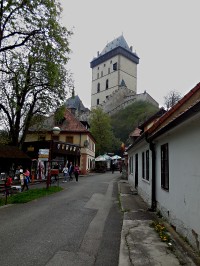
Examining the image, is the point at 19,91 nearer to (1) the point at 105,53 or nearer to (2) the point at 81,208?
(2) the point at 81,208

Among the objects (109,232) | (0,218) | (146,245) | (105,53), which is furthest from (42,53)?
(105,53)

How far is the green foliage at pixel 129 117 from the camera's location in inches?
3268

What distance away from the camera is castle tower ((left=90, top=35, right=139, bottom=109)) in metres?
104

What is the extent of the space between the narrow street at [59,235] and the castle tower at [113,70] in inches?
3705

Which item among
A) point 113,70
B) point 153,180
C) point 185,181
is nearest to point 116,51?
point 113,70

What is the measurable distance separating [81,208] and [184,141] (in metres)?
7.09

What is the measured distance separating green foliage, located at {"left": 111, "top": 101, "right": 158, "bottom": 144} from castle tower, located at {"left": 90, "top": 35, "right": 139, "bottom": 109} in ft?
44.5

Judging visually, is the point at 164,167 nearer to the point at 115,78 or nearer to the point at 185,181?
the point at 185,181

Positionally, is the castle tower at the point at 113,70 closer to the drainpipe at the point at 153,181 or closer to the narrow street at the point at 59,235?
the drainpipe at the point at 153,181

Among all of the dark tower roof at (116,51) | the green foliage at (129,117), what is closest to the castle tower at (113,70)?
the dark tower roof at (116,51)

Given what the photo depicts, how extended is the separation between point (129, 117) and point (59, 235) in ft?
272

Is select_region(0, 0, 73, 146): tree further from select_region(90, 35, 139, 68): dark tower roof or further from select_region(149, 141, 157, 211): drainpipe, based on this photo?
select_region(90, 35, 139, 68): dark tower roof

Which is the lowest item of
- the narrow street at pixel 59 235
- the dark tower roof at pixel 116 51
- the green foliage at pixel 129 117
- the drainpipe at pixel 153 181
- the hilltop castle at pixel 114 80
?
the narrow street at pixel 59 235

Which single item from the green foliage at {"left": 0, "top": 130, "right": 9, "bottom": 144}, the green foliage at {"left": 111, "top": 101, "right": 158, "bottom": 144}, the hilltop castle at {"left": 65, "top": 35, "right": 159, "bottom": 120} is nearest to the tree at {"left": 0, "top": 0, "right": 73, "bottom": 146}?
the green foliage at {"left": 0, "top": 130, "right": 9, "bottom": 144}
